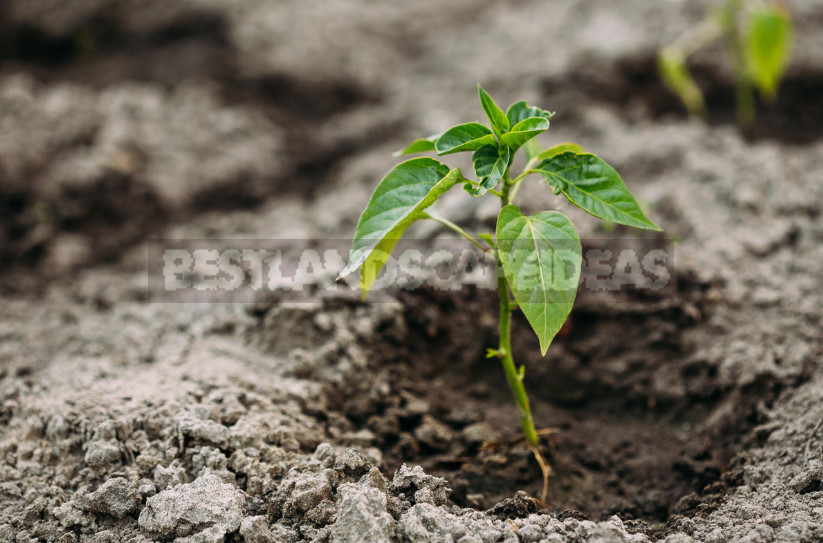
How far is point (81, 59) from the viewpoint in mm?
3322

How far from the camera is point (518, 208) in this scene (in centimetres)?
133

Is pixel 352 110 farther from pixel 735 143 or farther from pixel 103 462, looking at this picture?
pixel 103 462

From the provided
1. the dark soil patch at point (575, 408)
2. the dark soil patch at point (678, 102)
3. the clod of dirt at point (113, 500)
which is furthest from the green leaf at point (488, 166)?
the dark soil patch at point (678, 102)

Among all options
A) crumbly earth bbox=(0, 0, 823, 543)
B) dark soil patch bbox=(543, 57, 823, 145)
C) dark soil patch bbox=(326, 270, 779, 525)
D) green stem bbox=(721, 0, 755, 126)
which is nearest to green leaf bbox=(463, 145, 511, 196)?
crumbly earth bbox=(0, 0, 823, 543)

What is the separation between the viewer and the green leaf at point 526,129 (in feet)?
4.32

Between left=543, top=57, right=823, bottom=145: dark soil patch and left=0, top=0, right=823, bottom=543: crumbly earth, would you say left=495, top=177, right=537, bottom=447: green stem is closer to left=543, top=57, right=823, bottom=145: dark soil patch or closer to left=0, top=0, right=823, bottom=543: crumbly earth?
left=0, top=0, right=823, bottom=543: crumbly earth

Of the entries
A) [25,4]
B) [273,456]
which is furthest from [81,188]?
[273,456]

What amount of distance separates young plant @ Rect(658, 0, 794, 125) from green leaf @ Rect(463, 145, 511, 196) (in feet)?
5.55

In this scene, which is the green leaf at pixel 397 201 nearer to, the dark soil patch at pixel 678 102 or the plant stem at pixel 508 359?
the plant stem at pixel 508 359

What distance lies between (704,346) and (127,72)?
318 cm

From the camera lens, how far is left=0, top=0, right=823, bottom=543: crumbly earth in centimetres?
143

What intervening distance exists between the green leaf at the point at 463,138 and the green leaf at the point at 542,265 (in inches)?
6.6

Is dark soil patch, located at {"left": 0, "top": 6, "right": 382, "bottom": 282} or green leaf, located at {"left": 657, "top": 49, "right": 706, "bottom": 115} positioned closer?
green leaf, located at {"left": 657, "top": 49, "right": 706, "bottom": 115}

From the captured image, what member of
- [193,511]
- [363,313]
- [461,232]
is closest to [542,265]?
[461,232]
